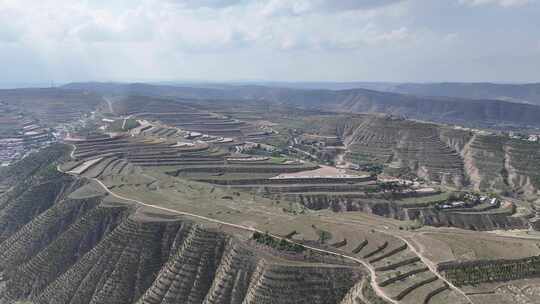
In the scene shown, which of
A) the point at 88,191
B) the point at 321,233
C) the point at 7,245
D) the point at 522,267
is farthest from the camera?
the point at 88,191

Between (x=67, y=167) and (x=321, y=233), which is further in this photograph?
(x=67, y=167)

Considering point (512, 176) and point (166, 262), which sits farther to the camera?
point (512, 176)

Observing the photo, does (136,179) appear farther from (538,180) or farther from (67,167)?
(538,180)

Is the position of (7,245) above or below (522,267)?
below

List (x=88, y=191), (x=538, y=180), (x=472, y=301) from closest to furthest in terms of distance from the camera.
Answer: (x=472, y=301) < (x=88, y=191) < (x=538, y=180)

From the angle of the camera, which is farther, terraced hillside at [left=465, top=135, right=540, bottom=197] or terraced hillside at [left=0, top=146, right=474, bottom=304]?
terraced hillside at [left=465, top=135, right=540, bottom=197]

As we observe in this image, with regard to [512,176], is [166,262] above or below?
above

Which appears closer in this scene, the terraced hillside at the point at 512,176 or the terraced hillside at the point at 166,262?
the terraced hillside at the point at 166,262

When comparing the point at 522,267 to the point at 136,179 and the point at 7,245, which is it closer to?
the point at 136,179

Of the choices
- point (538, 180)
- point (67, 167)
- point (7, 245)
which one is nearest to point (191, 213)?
point (7, 245)
